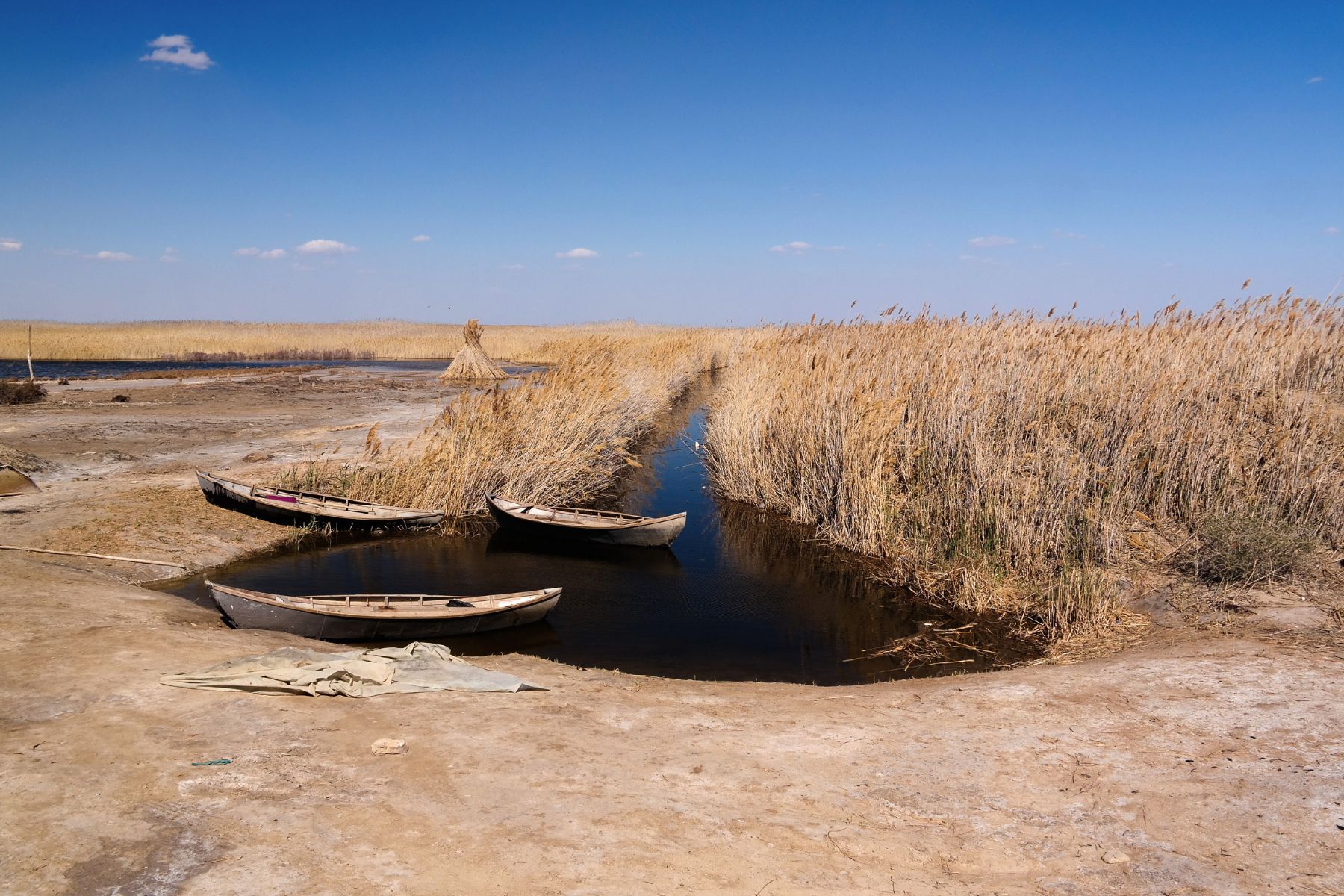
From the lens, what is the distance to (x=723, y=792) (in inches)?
167

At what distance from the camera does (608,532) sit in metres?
11.4

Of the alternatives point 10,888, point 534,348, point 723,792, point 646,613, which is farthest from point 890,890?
point 534,348

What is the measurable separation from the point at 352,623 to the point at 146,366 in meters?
43.9

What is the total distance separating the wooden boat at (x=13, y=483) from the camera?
11.6 metres

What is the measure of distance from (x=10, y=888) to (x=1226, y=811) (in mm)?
5554

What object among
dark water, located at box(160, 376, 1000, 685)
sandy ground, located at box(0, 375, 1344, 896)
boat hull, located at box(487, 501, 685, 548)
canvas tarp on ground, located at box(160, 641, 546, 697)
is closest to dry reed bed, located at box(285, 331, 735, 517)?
dark water, located at box(160, 376, 1000, 685)

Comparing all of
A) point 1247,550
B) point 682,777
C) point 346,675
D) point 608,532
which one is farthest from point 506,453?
point 1247,550

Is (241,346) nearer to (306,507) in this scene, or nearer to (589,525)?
(306,507)

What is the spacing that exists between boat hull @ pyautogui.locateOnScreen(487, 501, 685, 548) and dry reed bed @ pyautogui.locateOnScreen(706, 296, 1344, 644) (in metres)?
2.49

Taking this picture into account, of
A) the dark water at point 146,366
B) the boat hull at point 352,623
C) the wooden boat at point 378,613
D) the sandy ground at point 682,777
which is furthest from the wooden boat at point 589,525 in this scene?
the dark water at point 146,366

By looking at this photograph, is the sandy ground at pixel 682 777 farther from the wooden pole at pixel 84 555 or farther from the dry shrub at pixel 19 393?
the dry shrub at pixel 19 393

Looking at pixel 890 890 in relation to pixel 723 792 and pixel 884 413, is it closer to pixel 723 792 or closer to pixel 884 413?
pixel 723 792

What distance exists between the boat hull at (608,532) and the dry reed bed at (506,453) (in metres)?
1.34

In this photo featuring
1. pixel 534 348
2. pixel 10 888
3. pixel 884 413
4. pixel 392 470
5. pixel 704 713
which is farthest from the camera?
pixel 534 348
